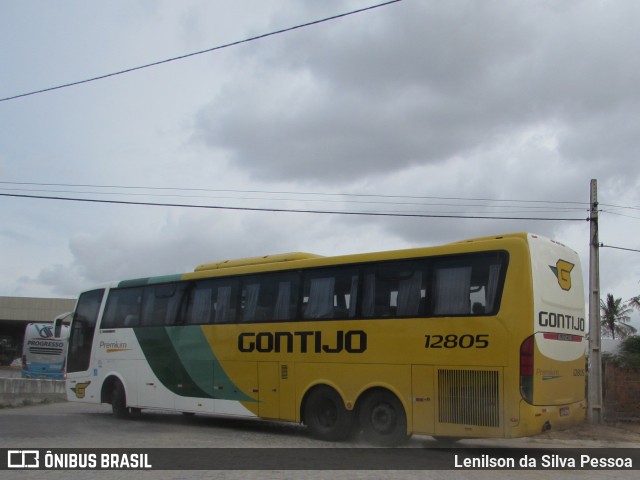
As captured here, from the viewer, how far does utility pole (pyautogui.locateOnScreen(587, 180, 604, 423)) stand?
682 inches

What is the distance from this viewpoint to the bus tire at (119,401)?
17.1 metres

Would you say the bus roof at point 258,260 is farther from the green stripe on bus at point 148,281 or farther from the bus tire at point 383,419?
the bus tire at point 383,419

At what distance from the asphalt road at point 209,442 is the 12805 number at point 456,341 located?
1.75m

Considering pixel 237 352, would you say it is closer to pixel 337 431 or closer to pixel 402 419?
pixel 337 431

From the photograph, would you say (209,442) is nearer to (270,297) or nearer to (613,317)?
(270,297)

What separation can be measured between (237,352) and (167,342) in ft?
7.56

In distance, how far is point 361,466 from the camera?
9.77 m

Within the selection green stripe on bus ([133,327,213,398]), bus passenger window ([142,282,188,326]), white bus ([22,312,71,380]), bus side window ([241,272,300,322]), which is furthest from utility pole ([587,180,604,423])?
white bus ([22,312,71,380])

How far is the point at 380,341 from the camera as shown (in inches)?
474

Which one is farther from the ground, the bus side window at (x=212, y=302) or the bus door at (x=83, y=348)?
the bus side window at (x=212, y=302)

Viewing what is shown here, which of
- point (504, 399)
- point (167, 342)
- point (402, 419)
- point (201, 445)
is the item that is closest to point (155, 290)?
point (167, 342)

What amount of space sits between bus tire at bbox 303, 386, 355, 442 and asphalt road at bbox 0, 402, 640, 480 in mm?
231

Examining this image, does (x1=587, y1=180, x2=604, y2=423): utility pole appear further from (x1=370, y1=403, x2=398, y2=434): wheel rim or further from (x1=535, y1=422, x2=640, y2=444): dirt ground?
(x1=370, y1=403, x2=398, y2=434): wheel rim

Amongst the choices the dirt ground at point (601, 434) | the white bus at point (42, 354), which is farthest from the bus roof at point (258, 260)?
the white bus at point (42, 354)
